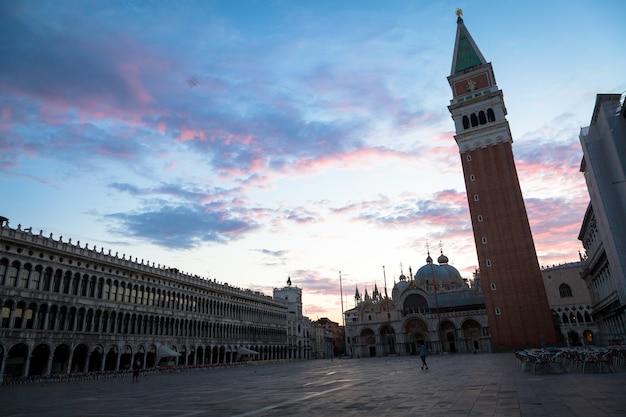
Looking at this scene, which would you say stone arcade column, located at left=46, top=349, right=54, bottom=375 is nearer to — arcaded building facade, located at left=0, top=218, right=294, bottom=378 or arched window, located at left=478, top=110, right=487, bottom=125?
arcaded building facade, located at left=0, top=218, right=294, bottom=378

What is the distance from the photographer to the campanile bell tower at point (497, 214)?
5222 centimetres

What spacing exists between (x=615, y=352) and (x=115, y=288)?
43880 millimetres

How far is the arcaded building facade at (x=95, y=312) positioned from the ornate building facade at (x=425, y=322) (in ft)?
98.9

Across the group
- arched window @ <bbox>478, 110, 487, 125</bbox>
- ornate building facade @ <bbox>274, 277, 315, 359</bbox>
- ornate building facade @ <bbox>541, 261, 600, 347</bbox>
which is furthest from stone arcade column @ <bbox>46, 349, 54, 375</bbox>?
ornate building facade @ <bbox>541, 261, 600, 347</bbox>

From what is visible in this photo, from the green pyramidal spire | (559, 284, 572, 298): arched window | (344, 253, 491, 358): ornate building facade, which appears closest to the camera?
the green pyramidal spire

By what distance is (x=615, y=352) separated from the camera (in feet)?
55.4

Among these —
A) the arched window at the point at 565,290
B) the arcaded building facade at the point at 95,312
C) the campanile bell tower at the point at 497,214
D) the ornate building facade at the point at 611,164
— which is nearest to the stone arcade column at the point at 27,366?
the arcaded building facade at the point at 95,312

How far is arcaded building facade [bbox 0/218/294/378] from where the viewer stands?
3428 cm

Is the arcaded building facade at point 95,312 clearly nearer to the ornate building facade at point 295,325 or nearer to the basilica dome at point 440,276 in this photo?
the ornate building facade at point 295,325

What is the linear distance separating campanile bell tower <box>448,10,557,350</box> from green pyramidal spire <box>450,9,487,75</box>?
21 centimetres

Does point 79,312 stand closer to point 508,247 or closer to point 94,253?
point 94,253

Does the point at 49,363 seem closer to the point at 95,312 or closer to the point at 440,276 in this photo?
the point at 95,312

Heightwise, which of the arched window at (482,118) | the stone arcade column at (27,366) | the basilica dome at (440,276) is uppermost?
the arched window at (482,118)

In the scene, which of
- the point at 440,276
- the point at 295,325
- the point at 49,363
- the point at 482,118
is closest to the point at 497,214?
the point at 482,118
